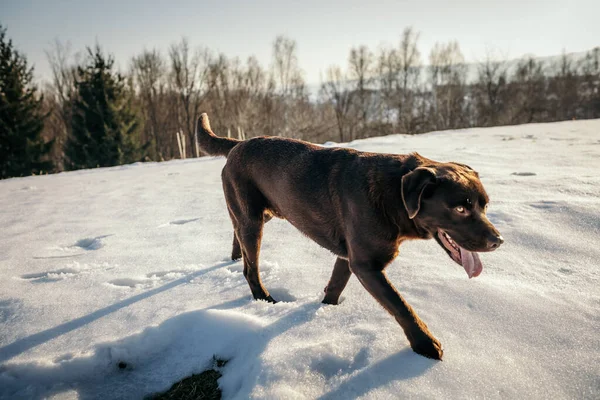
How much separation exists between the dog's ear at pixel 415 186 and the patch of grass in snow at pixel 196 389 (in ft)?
4.78

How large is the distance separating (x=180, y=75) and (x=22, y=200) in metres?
40.2

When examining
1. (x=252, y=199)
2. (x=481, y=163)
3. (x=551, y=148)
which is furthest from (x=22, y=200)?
(x=551, y=148)

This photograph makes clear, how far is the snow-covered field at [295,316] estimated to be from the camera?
67.9 inches

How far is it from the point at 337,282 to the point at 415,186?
99cm

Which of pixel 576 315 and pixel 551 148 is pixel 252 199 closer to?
pixel 576 315

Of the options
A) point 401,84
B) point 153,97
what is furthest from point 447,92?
point 153,97

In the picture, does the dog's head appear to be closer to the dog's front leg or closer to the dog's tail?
the dog's front leg

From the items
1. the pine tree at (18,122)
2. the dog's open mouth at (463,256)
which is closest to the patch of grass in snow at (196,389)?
the dog's open mouth at (463,256)

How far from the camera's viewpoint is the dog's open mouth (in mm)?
1950

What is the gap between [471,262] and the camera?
1.97 meters

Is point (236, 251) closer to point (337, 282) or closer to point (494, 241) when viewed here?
point (337, 282)

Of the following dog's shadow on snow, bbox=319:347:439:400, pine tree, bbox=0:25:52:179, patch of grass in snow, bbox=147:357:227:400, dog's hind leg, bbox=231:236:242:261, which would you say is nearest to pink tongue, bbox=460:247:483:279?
dog's shadow on snow, bbox=319:347:439:400

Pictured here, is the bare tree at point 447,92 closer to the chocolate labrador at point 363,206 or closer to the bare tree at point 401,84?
the bare tree at point 401,84

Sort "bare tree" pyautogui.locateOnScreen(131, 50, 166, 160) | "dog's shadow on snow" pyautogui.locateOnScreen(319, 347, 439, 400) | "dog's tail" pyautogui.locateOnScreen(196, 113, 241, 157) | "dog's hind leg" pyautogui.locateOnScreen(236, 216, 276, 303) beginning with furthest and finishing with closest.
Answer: "bare tree" pyautogui.locateOnScreen(131, 50, 166, 160) < "dog's tail" pyautogui.locateOnScreen(196, 113, 241, 157) < "dog's hind leg" pyautogui.locateOnScreen(236, 216, 276, 303) < "dog's shadow on snow" pyautogui.locateOnScreen(319, 347, 439, 400)
